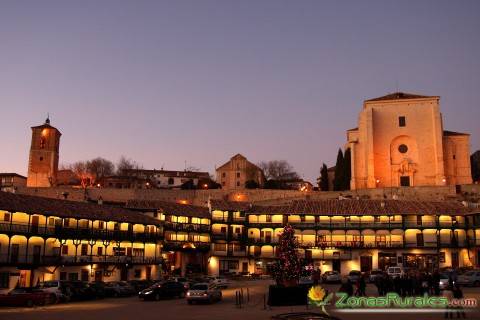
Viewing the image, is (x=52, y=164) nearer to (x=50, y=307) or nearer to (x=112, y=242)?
(x=112, y=242)

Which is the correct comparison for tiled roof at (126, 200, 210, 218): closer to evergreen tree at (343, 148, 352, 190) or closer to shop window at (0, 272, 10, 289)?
shop window at (0, 272, 10, 289)

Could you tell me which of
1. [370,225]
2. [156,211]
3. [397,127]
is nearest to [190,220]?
[156,211]

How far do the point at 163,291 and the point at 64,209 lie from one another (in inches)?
805

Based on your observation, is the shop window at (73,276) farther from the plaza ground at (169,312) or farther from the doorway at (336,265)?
the doorway at (336,265)

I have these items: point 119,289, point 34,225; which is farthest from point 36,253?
point 119,289

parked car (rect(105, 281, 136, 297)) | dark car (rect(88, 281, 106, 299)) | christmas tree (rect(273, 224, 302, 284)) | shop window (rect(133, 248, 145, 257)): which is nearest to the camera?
christmas tree (rect(273, 224, 302, 284))

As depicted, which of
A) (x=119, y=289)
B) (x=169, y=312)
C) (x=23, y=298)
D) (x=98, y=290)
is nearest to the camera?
(x=169, y=312)

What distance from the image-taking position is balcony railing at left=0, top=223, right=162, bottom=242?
45.7 metres

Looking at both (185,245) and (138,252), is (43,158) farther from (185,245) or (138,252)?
(138,252)

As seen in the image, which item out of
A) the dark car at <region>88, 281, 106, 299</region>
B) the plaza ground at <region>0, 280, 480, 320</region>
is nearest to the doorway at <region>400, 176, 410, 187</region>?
the plaza ground at <region>0, 280, 480, 320</region>

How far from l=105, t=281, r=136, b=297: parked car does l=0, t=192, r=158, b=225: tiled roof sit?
11992 mm

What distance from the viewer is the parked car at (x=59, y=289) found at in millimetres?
34194

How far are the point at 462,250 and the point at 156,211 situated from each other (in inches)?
1560

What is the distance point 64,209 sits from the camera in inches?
2044
